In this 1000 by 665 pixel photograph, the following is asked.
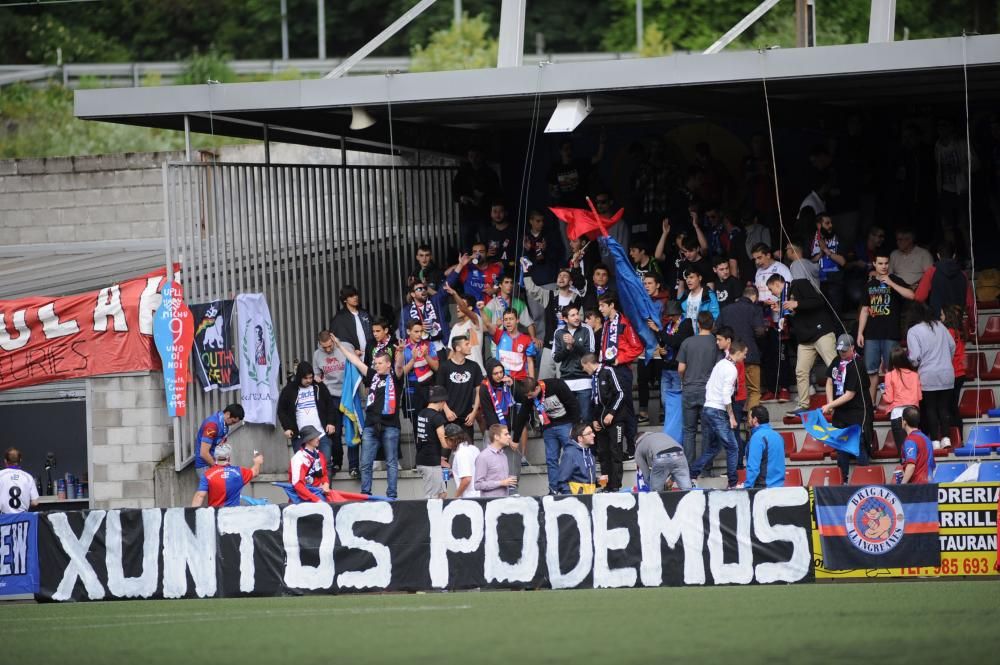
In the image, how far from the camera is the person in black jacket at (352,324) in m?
19.8

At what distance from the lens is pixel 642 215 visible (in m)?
21.9

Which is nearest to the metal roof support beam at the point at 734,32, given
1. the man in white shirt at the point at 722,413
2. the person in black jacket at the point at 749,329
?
the person in black jacket at the point at 749,329

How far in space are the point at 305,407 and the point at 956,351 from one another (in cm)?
789

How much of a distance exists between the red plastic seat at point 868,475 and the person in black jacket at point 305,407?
6.37 meters

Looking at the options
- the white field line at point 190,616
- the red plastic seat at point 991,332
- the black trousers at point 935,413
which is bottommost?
the white field line at point 190,616

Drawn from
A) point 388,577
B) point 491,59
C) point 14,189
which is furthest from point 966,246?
point 491,59

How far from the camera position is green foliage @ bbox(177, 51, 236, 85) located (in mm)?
44156

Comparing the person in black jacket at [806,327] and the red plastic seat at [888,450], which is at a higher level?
the person in black jacket at [806,327]

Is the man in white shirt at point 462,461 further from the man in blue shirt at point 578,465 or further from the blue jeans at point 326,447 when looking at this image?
the blue jeans at point 326,447

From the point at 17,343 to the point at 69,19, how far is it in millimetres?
36497

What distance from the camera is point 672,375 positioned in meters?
18.4

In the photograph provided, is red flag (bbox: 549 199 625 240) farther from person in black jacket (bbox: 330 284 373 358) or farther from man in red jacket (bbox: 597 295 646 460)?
person in black jacket (bbox: 330 284 373 358)

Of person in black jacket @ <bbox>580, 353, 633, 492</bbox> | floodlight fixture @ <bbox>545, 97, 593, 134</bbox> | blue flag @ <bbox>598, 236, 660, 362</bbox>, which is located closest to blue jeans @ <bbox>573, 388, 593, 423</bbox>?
person in black jacket @ <bbox>580, 353, 633, 492</bbox>

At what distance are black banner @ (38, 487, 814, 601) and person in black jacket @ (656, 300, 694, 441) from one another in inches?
129
